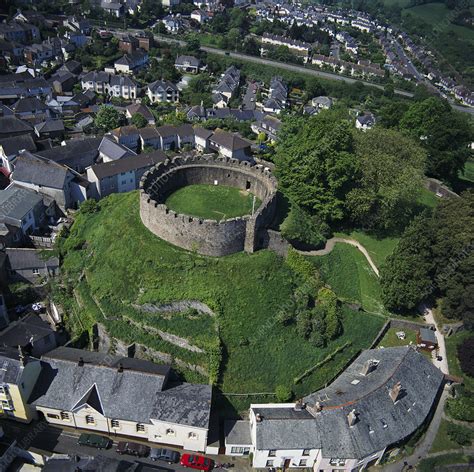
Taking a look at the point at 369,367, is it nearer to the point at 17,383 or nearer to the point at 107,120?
the point at 17,383

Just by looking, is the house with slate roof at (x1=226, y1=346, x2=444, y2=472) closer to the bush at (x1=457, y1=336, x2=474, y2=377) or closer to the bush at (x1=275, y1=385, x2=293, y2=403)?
the bush at (x1=275, y1=385, x2=293, y2=403)

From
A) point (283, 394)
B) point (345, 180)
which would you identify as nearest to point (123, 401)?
point (283, 394)

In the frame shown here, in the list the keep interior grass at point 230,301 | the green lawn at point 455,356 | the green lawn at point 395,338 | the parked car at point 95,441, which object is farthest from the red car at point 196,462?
the green lawn at point 455,356

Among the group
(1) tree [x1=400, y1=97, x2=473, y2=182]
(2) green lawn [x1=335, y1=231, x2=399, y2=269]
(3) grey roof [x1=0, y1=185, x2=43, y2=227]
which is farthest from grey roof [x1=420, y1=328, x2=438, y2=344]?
(3) grey roof [x1=0, y1=185, x2=43, y2=227]

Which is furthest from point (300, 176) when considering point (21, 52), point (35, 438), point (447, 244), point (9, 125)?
point (21, 52)

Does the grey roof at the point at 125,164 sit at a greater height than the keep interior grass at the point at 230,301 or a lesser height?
lesser

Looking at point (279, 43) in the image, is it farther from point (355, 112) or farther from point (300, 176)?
point (300, 176)

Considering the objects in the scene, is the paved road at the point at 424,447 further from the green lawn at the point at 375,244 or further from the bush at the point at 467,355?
the green lawn at the point at 375,244
